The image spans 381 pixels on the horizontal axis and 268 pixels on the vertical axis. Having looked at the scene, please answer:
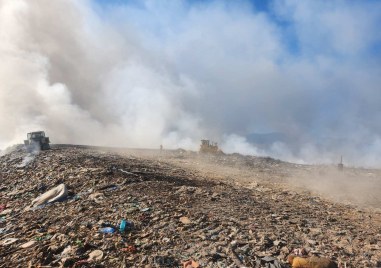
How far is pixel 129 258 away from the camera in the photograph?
4820mm

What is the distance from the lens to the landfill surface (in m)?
4.95

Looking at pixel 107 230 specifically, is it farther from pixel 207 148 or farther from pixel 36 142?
pixel 207 148

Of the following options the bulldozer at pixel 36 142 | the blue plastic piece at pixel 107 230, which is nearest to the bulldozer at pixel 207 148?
the bulldozer at pixel 36 142

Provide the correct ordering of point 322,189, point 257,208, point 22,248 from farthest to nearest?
point 322,189, point 257,208, point 22,248

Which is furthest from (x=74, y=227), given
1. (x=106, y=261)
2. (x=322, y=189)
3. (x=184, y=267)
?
(x=322, y=189)

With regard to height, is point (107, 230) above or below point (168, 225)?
below

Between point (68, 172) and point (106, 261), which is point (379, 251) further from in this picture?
point (68, 172)

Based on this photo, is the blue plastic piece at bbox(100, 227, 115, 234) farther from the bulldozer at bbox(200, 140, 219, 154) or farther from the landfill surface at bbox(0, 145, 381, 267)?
the bulldozer at bbox(200, 140, 219, 154)

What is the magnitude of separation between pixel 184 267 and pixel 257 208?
342 cm

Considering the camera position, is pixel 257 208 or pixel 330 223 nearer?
pixel 330 223

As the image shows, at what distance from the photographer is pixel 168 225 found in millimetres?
A: 6035

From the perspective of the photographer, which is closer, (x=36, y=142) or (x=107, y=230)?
(x=107, y=230)

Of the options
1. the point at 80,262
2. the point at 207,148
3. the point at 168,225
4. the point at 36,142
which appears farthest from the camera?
the point at 207,148

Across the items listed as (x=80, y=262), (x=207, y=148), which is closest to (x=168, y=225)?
(x=80, y=262)
